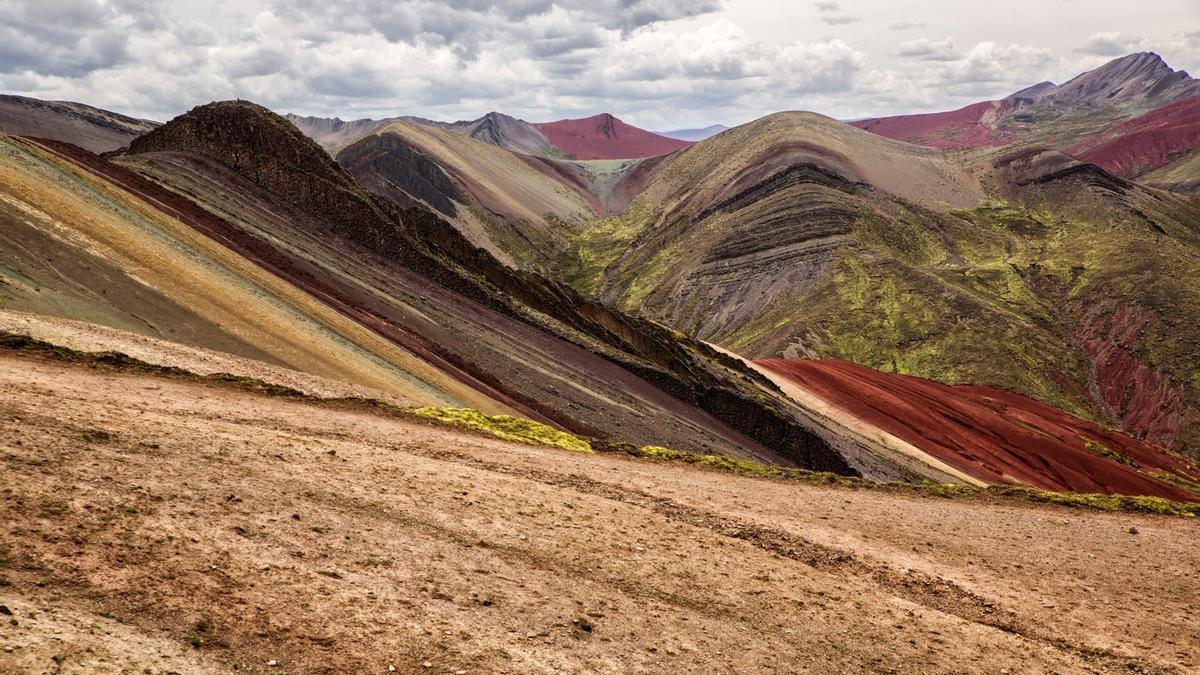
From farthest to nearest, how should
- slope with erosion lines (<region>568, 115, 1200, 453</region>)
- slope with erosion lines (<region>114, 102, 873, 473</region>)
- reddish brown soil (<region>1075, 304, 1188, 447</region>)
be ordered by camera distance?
slope with erosion lines (<region>568, 115, 1200, 453</region>)
reddish brown soil (<region>1075, 304, 1188, 447</region>)
slope with erosion lines (<region>114, 102, 873, 473</region>)

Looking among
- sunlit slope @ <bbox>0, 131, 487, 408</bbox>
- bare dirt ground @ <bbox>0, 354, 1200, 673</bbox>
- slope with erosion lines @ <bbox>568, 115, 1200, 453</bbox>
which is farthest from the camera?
slope with erosion lines @ <bbox>568, 115, 1200, 453</bbox>

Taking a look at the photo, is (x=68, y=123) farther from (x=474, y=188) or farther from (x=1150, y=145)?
(x=1150, y=145)

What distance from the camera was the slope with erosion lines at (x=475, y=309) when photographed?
113 feet

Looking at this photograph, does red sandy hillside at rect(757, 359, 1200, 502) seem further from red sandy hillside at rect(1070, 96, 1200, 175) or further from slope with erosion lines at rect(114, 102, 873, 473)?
red sandy hillside at rect(1070, 96, 1200, 175)

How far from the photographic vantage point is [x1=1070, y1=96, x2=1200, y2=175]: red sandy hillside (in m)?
173

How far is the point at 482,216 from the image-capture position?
113 m

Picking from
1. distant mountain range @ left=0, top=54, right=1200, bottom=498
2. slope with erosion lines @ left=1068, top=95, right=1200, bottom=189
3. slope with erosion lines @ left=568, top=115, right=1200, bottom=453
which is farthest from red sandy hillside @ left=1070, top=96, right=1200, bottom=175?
slope with erosion lines @ left=568, top=115, right=1200, bottom=453

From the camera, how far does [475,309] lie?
40719mm

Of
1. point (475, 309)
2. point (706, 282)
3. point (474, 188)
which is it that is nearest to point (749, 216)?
point (706, 282)

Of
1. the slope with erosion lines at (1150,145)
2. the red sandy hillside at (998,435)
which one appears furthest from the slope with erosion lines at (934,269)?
the slope with erosion lines at (1150,145)

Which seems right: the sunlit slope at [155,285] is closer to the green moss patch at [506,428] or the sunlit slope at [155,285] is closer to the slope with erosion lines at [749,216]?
the green moss patch at [506,428]

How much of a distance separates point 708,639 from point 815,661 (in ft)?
5.06

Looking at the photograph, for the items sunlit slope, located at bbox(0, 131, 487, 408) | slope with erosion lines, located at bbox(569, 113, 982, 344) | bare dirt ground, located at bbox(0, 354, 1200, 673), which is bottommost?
bare dirt ground, located at bbox(0, 354, 1200, 673)

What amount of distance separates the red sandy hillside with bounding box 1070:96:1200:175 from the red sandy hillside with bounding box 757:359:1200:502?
144656mm
